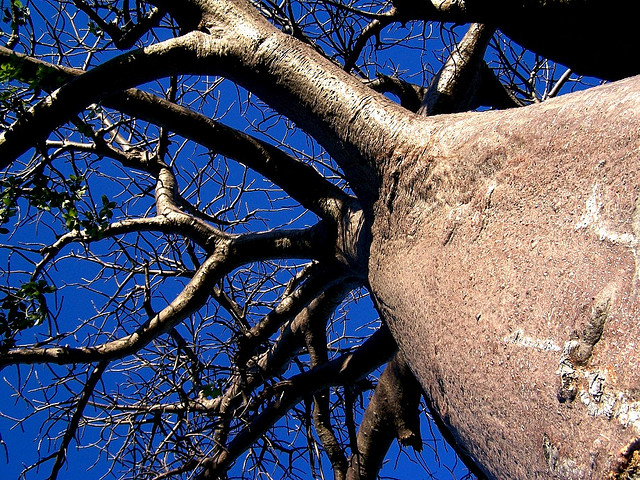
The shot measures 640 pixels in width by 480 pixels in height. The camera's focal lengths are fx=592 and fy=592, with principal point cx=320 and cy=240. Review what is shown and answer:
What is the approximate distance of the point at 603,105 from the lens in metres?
1.28

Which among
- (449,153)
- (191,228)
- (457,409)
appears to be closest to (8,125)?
(191,228)

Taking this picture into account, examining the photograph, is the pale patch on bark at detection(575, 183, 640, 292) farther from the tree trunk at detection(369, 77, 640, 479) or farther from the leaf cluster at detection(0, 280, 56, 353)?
the leaf cluster at detection(0, 280, 56, 353)

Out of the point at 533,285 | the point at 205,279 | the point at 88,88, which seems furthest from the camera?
the point at 205,279

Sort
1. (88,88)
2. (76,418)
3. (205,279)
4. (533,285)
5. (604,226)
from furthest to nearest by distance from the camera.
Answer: (76,418)
(205,279)
(88,88)
(533,285)
(604,226)

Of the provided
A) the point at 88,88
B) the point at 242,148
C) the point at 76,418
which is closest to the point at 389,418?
the point at 242,148

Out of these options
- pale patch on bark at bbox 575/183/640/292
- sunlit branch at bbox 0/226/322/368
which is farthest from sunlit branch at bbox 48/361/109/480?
pale patch on bark at bbox 575/183/640/292

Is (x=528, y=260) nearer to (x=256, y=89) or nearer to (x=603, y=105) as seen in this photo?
(x=603, y=105)

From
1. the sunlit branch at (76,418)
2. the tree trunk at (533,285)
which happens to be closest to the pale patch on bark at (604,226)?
the tree trunk at (533,285)

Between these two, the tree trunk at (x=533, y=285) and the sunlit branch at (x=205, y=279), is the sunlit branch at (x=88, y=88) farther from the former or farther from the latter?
the tree trunk at (x=533, y=285)

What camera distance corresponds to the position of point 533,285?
48.0 inches

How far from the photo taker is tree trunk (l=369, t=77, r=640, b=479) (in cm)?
101

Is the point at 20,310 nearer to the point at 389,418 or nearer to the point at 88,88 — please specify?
the point at 88,88

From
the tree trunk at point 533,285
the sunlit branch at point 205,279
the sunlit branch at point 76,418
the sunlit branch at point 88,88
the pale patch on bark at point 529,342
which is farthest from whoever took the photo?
the sunlit branch at point 76,418

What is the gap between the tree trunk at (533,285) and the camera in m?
1.01
